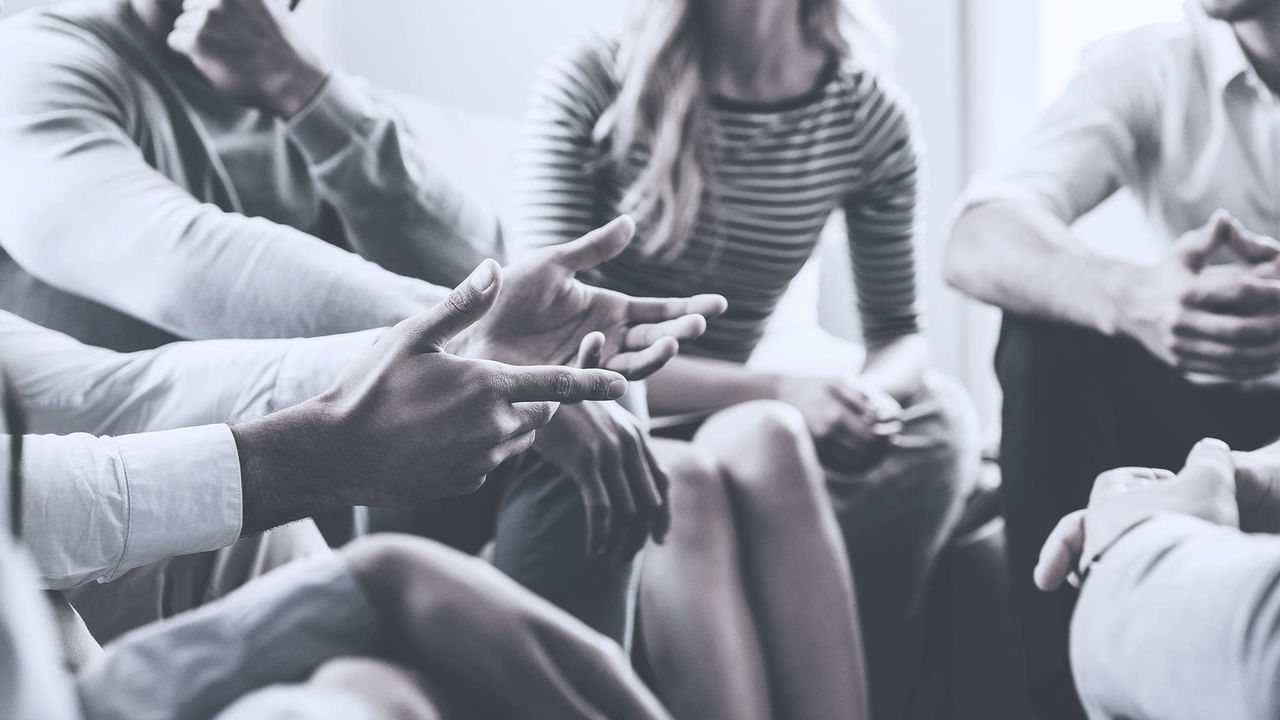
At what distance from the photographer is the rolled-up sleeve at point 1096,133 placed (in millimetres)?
582

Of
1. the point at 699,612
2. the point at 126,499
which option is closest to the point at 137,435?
the point at 126,499

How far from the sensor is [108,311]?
405 millimetres

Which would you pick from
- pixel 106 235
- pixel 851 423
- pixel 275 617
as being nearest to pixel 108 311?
pixel 106 235

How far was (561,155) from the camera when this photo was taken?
562 millimetres

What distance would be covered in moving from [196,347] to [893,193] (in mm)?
453

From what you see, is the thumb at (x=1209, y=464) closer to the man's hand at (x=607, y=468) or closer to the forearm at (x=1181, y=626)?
the forearm at (x=1181, y=626)

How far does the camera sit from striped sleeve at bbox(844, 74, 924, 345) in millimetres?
673

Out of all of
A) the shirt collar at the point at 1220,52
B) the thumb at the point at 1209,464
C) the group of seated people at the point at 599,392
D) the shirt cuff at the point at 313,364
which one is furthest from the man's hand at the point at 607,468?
the shirt collar at the point at 1220,52

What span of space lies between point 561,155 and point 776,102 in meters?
0.16

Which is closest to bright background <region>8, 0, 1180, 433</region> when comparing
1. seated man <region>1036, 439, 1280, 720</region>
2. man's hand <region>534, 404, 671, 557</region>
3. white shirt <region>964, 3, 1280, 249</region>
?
white shirt <region>964, 3, 1280, 249</region>

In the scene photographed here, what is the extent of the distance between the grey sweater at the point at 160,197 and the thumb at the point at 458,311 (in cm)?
8

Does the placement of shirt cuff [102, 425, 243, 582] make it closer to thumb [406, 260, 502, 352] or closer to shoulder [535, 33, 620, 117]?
thumb [406, 260, 502, 352]

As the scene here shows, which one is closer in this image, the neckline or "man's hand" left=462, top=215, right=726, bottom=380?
"man's hand" left=462, top=215, right=726, bottom=380

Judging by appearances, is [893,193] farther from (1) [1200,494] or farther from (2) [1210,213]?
(1) [1200,494]
